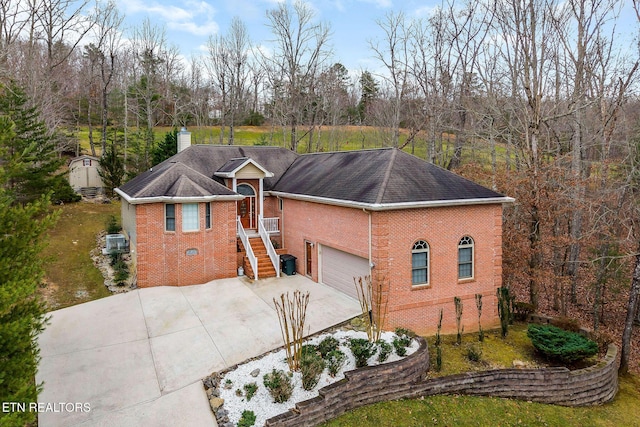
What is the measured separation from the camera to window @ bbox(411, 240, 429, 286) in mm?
13398

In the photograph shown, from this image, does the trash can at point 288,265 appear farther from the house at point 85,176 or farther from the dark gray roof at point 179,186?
the house at point 85,176

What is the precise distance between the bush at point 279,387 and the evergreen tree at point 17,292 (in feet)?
14.3

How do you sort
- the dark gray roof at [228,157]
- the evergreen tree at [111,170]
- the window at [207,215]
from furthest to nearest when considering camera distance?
the evergreen tree at [111,170], the dark gray roof at [228,157], the window at [207,215]

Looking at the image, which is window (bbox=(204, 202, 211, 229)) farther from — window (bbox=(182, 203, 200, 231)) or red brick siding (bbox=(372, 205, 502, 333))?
red brick siding (bbox=(372, 205, 502, 333))

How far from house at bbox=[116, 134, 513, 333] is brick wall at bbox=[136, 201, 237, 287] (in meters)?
0.04

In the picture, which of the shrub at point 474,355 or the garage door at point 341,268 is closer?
the shrub at point 474,355

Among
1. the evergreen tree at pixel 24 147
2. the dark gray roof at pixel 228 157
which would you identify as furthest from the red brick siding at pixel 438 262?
the evergreen tree at pixel 24 147

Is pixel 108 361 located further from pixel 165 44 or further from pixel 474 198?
pixel 165 44

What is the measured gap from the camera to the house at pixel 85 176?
3039 cm

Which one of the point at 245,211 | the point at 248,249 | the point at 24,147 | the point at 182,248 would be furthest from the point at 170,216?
the point at 24,147

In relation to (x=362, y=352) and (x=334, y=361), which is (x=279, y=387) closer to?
(x=334, y=361)

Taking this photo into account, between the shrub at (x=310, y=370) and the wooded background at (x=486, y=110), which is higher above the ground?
the wooded background at (x=486, y=110)

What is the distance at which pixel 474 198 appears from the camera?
1403cm

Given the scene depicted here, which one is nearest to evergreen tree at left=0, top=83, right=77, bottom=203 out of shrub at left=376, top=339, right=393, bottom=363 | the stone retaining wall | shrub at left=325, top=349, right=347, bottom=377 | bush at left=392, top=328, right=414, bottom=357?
shrub at left=325, top=349, right=347, bottom=377
